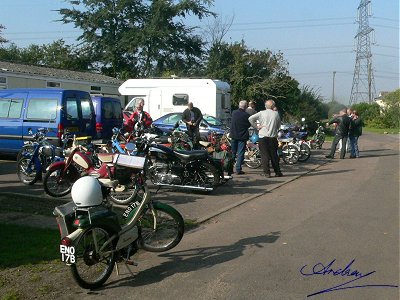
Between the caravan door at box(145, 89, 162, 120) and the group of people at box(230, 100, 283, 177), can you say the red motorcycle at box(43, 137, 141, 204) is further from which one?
the caravan door at box(145, 89, 162, 120)

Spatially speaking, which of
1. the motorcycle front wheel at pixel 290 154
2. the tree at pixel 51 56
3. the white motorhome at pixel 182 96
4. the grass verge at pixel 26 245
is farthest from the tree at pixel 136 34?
the grass verge at pixel 26 245

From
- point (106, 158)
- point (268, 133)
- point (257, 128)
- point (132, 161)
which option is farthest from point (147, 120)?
point (132, 161)

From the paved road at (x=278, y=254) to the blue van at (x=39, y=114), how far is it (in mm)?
6300

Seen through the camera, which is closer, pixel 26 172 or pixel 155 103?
pixel 26 172

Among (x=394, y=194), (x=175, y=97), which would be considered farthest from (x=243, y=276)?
(x=175, y=97)

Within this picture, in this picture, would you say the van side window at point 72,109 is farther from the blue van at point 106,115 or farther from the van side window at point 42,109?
the blue van at point 106,115

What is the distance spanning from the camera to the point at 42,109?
14039 millimetres

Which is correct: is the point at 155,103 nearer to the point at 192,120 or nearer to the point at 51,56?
the point at 192,120

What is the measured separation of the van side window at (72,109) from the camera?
14.1 m

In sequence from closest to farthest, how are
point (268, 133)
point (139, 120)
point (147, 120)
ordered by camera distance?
point (268, 133) < point (139, 120) < point (147, 120)

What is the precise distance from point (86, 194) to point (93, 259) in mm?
668

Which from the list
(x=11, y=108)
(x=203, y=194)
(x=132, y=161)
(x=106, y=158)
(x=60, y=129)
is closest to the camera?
(x=132, y=161)

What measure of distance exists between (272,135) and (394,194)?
3.33m

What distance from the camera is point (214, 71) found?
3934 cm
